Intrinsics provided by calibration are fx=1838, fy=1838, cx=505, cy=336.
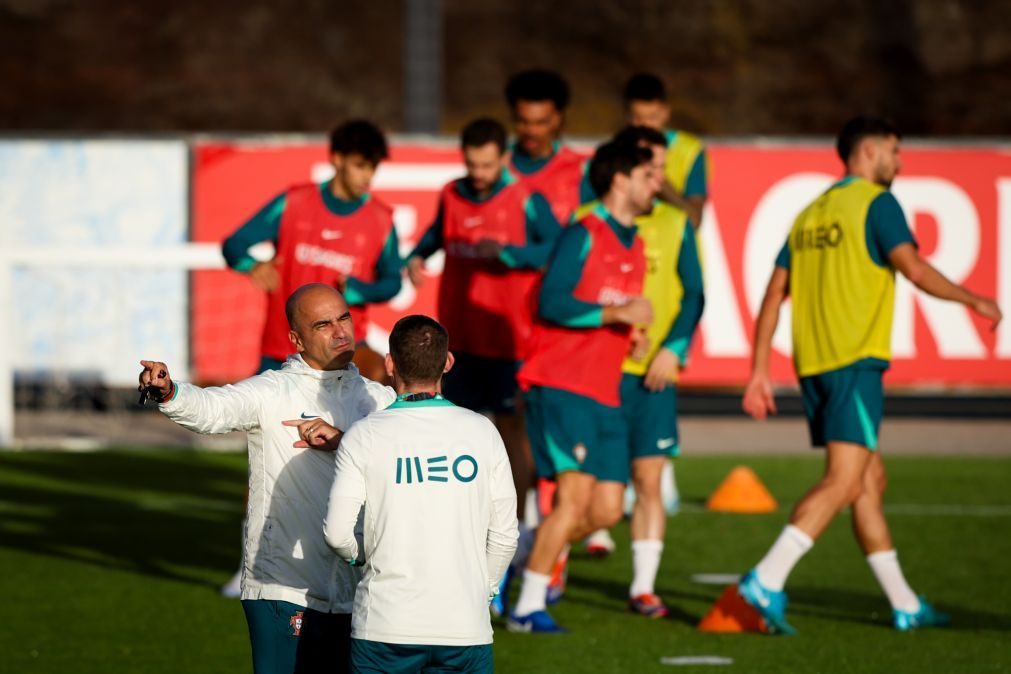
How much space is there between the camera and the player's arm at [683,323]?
8.46 metres

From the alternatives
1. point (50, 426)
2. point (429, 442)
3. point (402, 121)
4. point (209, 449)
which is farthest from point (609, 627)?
point (402, 121)

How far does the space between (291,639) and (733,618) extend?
132 inches

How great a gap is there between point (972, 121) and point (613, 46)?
7.48 meters

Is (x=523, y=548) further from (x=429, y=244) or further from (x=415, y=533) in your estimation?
(x=415, y=533)

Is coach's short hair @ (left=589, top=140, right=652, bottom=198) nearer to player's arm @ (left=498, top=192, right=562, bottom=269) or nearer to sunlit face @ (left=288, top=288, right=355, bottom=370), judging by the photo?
player's arm @ (left=498, top=192, right=562, bottom=269)

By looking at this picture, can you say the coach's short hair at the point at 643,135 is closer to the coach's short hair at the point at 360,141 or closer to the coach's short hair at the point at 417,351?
the coach's short hair at the point at 360,141

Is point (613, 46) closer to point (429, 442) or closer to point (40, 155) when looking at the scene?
point (40, 155)

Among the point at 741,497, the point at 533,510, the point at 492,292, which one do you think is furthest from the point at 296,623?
the point at 741,497

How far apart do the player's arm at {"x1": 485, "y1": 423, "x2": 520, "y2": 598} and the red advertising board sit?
38.7 ft

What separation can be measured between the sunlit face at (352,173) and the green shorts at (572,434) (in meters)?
1.42

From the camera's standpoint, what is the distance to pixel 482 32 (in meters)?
38.2

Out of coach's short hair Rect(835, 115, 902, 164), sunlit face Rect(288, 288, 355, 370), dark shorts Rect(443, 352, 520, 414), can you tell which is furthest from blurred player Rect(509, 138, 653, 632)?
sunlit face Rect(288, 288, 355, 370)

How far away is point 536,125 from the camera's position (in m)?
9.24

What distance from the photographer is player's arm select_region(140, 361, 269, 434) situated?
16.4 feet
